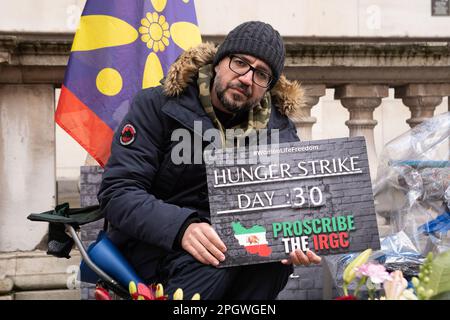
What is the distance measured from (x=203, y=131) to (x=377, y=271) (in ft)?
3.60

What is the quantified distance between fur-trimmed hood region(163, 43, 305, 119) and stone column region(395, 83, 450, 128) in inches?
55.6

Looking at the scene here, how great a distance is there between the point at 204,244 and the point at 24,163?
5.34 ft

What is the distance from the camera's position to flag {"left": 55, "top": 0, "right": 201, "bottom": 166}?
3.44m

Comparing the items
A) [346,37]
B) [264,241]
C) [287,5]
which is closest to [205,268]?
[264,241]

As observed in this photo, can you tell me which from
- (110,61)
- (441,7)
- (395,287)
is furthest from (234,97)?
(441,7)

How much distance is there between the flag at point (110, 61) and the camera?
3.44 metres

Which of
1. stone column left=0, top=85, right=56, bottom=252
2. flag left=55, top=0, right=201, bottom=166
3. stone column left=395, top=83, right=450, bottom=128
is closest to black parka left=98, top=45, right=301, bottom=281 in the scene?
flag left=55, top=0, right=201, bottom=166

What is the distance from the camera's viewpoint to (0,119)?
3754 mm

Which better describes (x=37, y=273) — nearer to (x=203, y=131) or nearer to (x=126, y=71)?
(x=126, y=71)

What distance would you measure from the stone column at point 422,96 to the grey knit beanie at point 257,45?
1637 millimetres

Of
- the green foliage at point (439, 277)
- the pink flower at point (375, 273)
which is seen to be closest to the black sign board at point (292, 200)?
the pink flower at point (375, 273)

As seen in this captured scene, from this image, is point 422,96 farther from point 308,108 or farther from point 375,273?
point 375,273

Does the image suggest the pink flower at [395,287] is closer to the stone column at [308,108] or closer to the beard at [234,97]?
the beard at [234,97]

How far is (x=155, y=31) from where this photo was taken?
357 cm
